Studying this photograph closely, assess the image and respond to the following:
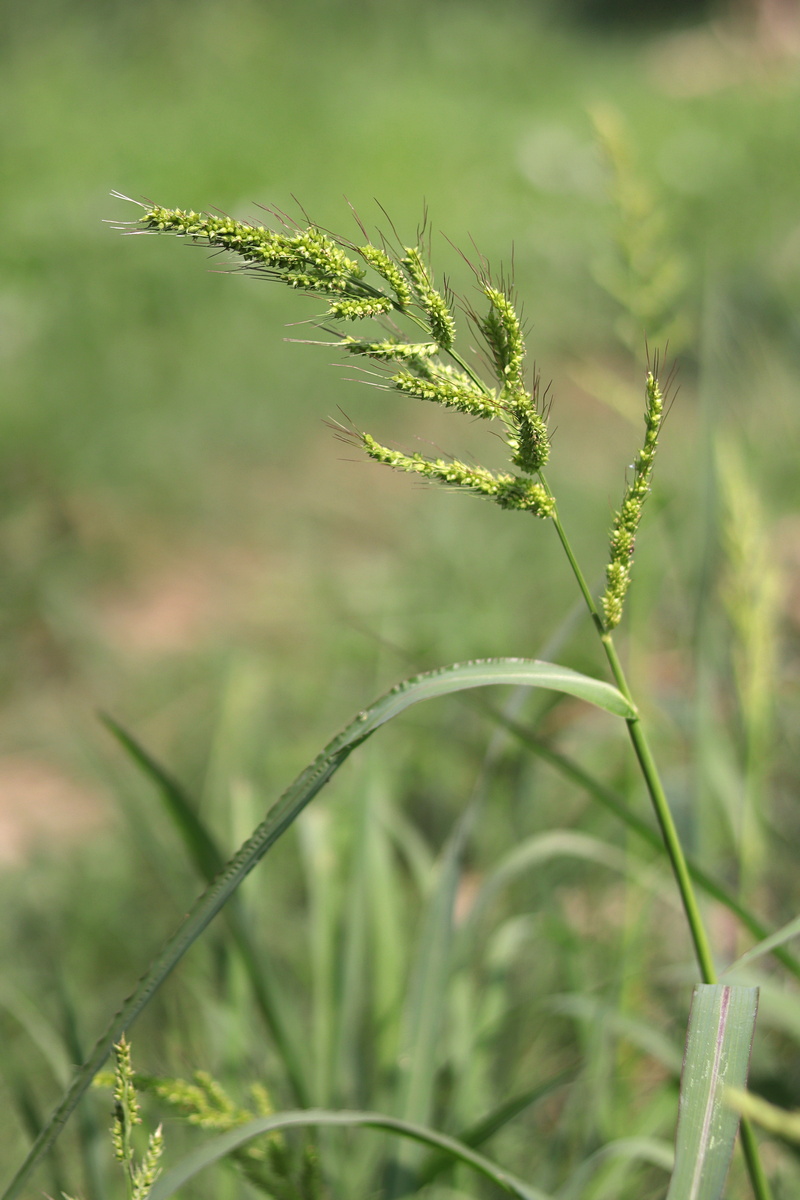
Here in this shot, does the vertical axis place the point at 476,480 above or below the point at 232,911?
above

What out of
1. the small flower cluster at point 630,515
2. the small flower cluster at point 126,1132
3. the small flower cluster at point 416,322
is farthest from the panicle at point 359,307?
the small flower cluster at point 126,1132

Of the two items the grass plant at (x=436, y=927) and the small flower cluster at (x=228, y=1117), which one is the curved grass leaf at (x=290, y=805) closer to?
the grass plant at (x=436, y=927)

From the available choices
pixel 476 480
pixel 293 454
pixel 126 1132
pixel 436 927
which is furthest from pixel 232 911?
pixel 293 454

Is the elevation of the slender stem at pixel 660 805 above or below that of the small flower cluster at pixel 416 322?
below

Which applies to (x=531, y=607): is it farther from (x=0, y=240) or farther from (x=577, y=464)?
(x=0, y=240)

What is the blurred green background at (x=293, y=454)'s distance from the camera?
4.07ft

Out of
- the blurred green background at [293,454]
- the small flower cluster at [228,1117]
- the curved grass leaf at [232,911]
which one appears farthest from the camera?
the blurred green background at [293,454]

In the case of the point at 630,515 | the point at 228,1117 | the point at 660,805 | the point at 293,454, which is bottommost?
the point at 228,1117

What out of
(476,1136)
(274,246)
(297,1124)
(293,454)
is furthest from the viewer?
(293,454)

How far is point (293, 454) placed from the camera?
3.07 metres

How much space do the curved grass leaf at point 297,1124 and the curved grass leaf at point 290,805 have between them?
7 cm

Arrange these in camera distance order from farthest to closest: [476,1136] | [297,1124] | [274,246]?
1. [476,1136]
2. [297,1124]
3. [274,246]

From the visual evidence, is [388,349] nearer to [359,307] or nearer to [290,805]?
[359,307]

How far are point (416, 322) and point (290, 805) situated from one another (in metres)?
0.22
